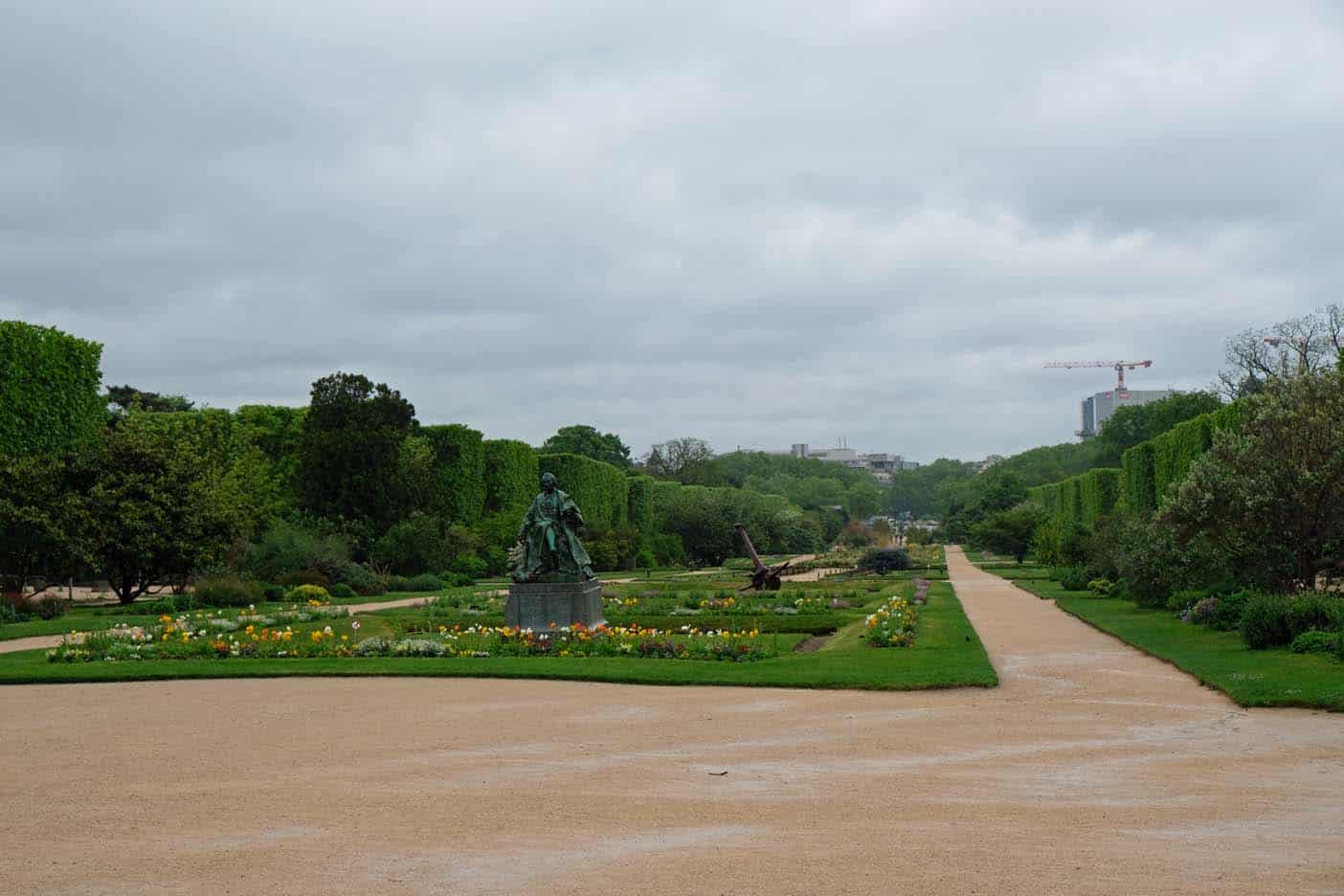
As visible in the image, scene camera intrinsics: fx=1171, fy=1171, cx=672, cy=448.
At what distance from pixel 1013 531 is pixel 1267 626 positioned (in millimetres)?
41356

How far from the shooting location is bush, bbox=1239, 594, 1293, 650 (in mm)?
17500

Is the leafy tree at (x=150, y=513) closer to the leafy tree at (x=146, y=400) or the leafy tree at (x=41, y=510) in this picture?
the leafy tree at (x=41, y=510)

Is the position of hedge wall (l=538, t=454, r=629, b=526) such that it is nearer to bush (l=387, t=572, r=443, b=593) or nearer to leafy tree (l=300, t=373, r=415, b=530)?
leafy tree (l=300, t=373, r=415, b=530)

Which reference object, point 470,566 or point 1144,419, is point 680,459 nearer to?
point 1144,419

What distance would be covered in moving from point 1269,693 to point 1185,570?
1267 cm

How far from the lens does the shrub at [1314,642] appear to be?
1617 centimetres

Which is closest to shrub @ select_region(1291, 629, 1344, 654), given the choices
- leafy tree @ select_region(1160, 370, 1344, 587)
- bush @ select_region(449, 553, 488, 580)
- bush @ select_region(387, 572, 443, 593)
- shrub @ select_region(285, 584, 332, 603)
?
leafy tree @ select_region(1160, 370, 1344, 587)

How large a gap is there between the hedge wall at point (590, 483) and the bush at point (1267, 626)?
127ft

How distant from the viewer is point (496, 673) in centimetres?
1631

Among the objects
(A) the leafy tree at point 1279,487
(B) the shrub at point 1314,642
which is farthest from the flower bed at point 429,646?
(A) the leafy tree at point 1279,487

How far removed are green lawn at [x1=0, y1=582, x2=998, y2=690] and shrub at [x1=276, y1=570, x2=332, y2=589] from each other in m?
15.3

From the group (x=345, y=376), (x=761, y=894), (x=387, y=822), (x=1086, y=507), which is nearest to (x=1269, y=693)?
(x=761, y=894)

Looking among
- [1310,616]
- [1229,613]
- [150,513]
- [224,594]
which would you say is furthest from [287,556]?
[1310,616]

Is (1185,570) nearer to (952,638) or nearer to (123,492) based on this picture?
(952,638)
